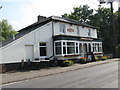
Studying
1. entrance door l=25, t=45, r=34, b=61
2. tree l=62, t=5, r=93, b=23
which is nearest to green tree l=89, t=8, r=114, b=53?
tree l=62, t=5, r=93, b=23

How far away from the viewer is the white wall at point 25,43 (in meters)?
17.3

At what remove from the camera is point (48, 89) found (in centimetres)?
756

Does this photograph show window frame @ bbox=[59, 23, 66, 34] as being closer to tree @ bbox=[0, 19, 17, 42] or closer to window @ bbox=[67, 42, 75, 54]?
window @ bbox=[67, 42, 75, 54]

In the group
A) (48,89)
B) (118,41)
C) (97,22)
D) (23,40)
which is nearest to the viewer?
(48,89)

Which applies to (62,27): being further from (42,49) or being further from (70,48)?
(42,49)

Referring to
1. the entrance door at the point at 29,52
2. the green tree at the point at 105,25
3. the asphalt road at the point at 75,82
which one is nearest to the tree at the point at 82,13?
the green tree at the point at 105,25

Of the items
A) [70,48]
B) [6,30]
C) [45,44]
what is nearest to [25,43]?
[45,44]

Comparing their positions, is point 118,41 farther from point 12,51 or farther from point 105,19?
point 12,51

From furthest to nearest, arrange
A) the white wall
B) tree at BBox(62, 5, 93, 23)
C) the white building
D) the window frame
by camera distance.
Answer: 1. tree at BBox(62, 5, 93, 23)
2. the window frame
3. the white building
4. the white wall

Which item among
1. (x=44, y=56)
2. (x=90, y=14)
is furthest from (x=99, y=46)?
(x=90, y=14)

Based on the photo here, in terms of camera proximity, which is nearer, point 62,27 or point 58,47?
point 58,47

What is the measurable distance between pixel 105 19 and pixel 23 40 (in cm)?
3145

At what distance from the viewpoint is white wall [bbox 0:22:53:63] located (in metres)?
17.3

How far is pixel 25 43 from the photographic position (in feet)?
62.3
